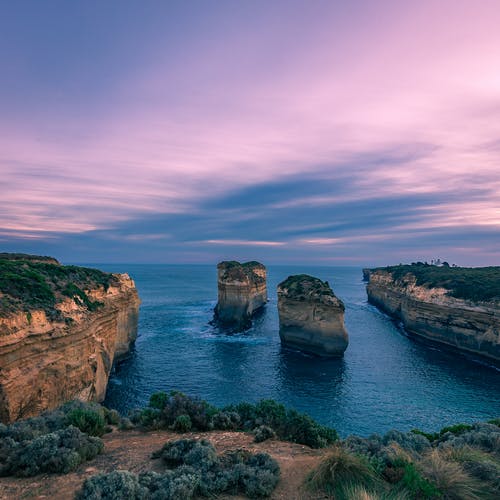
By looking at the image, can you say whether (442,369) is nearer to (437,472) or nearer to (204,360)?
(204,360)

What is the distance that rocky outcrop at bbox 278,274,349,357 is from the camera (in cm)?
4206

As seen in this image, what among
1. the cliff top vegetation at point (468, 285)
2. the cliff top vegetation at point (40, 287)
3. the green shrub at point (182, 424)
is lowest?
the green shrub at point (182, 424)

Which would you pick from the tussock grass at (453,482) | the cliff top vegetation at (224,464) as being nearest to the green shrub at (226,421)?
the cliff top vegetation at (224,464)

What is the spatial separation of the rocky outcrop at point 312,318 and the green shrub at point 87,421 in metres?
35.0

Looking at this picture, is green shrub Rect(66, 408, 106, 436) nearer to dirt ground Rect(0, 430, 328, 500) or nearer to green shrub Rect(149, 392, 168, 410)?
dirt ground Rect(0, 430, 328, 500)

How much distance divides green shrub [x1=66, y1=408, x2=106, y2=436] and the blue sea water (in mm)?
17388

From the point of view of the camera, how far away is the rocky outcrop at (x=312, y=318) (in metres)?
42.1

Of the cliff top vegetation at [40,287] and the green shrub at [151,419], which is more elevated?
the cliff top vegetation at [40,287]

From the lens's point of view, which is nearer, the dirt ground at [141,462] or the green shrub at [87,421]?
the dirt ground at [141,462]

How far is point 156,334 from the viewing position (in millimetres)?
53719

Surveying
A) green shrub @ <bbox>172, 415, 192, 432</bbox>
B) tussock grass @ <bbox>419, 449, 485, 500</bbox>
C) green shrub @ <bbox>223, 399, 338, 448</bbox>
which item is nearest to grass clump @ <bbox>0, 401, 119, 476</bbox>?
green shrub @ <bbox>172, 415, 192, 432</bbox>

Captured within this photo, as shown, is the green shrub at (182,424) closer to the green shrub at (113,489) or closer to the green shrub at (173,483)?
the green shrub at (173,483)

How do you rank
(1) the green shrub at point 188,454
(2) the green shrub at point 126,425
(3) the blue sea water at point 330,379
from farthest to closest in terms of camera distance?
(3) the blue sea water at point 330,379 < (2) the green shrub at point 126,425 < (1) the green shrub at point 188,454

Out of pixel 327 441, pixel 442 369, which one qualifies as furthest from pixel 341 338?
pixel 327 441
